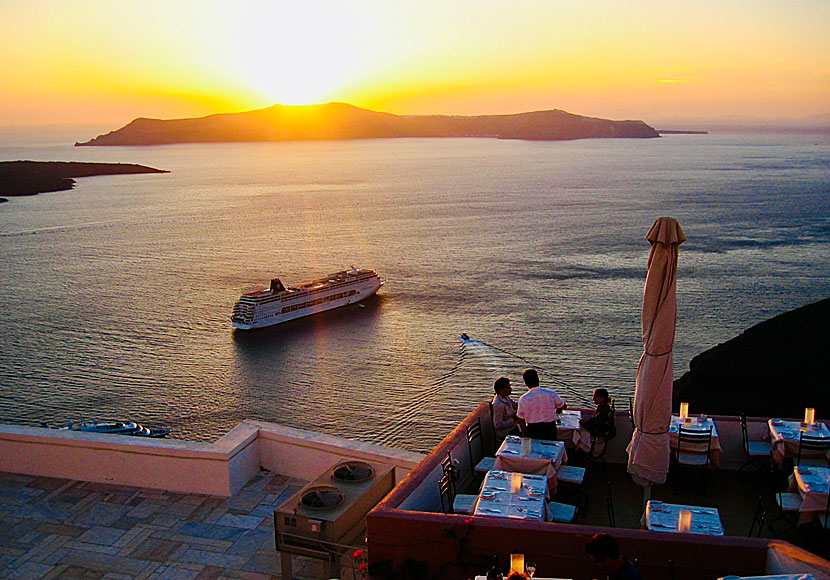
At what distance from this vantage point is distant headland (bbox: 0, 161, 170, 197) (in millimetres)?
128250

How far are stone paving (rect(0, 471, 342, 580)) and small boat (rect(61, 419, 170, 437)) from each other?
1823 centimetres

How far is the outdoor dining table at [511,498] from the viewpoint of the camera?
5.37m

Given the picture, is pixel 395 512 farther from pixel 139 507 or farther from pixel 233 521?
pixel 139 507

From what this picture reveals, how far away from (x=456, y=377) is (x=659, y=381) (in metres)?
26.3

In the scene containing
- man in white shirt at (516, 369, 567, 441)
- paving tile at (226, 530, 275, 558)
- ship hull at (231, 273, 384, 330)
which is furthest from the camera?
ship hull at (231, 273, 384, 330)

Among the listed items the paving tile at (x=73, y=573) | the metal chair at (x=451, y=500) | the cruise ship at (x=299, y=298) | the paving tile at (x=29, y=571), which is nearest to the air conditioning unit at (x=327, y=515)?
the metal chair at (x=451, y=500)

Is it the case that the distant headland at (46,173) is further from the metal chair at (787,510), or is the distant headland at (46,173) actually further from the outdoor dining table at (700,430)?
the metal chair at (787,510)

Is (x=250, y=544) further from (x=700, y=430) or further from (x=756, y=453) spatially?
(x=756, y=453)

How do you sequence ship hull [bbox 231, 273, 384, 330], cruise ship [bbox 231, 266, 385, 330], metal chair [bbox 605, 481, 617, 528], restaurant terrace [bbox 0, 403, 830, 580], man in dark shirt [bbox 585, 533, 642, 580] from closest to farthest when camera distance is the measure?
1. man in dark shirt [bbox 585, 533, 642, 580]
2. restaurant terrace [bbox 0, 403, 830, 580]
3. metal chair [bbox 605, 481, 617, 528]
4. ship hull [bbox 231, 273, 384, 330]
5. cruise ship [bbox 231, 266, 385, 330]

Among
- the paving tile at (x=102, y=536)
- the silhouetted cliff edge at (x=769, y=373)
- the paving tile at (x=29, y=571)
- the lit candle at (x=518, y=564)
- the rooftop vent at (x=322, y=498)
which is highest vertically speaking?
the lit candle at (x=518, y=564)

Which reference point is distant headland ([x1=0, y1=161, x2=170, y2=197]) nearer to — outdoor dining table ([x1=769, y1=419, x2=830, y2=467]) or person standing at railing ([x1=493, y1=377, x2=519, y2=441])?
person standing at railing ([x1=493, y1=377, x2=519, y2=441])

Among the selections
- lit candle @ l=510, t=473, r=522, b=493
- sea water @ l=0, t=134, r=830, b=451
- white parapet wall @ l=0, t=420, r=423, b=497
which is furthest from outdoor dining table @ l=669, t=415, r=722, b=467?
sea water @ l=0, t=134, r=830, b=451

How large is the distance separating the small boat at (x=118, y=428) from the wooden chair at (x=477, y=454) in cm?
2045

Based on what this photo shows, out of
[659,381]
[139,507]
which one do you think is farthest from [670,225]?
[139,507]
